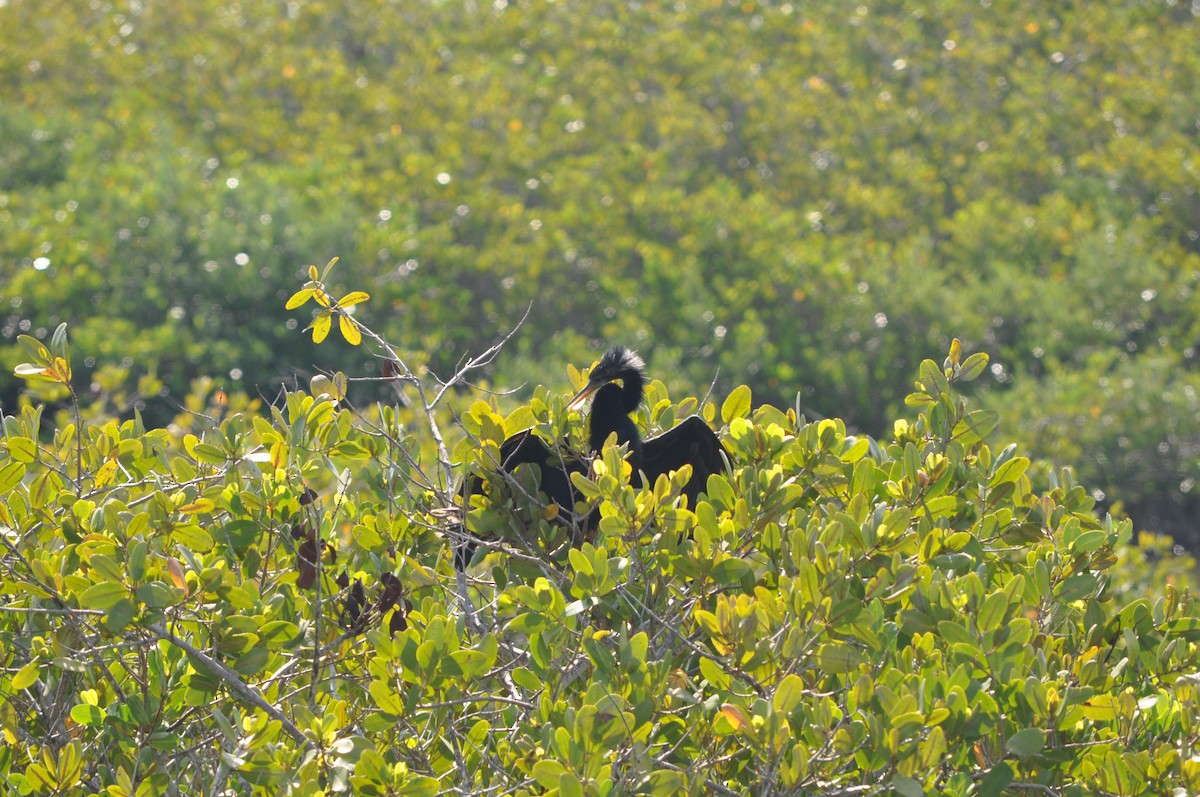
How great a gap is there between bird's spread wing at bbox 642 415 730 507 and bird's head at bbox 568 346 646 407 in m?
0.29

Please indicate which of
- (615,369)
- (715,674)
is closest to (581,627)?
(715,674)

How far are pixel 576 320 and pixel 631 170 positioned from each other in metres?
2.17

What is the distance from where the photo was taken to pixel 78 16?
559 inches

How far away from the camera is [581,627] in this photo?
2316mm

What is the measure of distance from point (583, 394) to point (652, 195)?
26.7ft

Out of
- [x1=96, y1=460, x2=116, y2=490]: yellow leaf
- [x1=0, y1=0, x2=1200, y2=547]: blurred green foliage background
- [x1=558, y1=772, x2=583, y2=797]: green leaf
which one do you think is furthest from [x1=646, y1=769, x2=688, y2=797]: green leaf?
[x1=0, y1=0, x2=1200, y2=547]: blurred green foliage background

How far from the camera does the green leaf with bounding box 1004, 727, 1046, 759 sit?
6.47ft

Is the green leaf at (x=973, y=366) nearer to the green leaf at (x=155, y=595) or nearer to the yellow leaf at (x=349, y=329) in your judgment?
the yellow leaf at (x=349, y=329)

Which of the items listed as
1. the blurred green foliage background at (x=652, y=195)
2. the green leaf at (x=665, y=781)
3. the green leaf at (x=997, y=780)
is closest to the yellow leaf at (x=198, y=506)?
the green leaf at (x=665, y=781)

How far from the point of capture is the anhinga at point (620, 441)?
8.77ft

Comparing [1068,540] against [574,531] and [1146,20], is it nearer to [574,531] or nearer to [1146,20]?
[574,531]

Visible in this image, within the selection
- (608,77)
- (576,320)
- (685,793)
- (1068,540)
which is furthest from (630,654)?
(608,77)

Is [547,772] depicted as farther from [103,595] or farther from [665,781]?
[103,595]

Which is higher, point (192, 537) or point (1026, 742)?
point (1026, 742)
